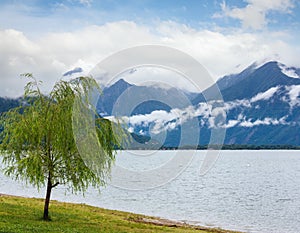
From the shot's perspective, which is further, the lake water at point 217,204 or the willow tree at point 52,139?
the lake water at point 217,204

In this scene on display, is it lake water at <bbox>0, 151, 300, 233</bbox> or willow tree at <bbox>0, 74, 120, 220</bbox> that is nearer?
willow tree at <bbox>0, 74, 120, 220</bbox>

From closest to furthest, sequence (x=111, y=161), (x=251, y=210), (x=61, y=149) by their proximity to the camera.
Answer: (x=61, y=149) → (x=111, y=161) → (x=251, y=210)

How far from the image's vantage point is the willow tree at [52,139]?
28.0 metres

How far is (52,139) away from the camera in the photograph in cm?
2820

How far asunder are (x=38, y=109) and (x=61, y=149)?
3511 mm

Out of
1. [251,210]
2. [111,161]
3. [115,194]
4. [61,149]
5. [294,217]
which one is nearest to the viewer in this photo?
[61,149]

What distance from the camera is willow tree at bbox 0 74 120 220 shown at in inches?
1102

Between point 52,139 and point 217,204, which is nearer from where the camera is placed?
point 52,139

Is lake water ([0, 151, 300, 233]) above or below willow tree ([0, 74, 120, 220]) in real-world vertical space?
below

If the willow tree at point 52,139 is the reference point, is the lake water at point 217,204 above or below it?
below

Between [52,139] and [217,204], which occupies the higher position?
[52,139]

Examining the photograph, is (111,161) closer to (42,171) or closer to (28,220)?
(42,171)

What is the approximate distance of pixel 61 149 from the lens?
27875 millimetres

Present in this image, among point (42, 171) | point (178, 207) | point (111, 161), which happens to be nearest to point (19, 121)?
point (42, 171)
